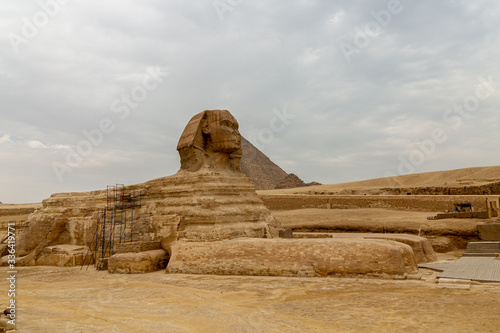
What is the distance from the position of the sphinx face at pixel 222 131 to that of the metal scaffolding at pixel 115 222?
3.12 metres

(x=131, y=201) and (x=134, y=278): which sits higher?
(x=131, y=201)

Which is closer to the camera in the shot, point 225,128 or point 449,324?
point 449,324

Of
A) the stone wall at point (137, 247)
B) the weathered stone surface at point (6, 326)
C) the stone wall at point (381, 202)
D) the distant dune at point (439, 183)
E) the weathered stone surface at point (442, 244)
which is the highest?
the distant dune at point (439, 183)

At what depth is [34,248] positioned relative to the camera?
12.4 m

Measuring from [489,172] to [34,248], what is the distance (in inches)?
1379

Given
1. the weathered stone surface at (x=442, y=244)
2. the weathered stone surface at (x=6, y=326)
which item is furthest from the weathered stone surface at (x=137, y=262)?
the weathered stone surface at (x=442, y=244)

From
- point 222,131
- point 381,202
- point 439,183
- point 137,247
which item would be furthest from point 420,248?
point 439,183

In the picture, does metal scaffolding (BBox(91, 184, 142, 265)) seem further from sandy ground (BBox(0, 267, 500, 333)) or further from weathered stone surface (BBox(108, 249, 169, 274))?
sandy ground (BBox(0, 267, 500, 333))

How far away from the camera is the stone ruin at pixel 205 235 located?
7.17m

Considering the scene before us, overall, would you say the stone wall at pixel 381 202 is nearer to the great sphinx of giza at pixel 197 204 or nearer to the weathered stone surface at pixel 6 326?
the great sphinx of giza at pixel 197 204

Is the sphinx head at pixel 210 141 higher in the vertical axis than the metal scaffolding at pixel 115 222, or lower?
higher

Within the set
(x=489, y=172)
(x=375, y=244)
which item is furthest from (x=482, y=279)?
(x=489, y=172)

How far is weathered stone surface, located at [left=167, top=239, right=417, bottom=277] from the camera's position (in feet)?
22.2

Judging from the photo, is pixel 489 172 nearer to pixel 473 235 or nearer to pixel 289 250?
pixel 473 235
